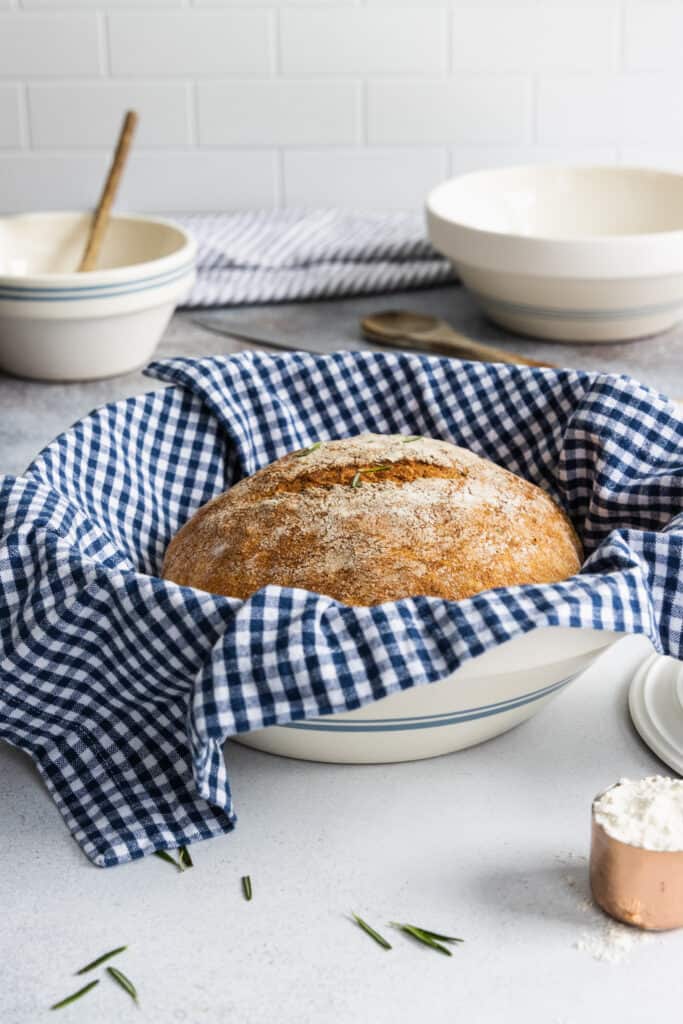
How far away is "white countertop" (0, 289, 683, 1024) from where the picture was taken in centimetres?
63

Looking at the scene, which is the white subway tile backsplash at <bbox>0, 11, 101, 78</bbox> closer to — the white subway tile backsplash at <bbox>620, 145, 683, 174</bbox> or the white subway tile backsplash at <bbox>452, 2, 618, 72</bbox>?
the white subway tile backsplash at <bbox>452, 2, 618, 72</bbox>

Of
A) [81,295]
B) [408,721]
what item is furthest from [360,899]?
[81,295]

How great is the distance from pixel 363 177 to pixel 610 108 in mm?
456

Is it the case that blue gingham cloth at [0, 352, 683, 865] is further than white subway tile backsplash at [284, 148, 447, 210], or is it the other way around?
white subway tile backsplash at [284, 148, 447, 210]

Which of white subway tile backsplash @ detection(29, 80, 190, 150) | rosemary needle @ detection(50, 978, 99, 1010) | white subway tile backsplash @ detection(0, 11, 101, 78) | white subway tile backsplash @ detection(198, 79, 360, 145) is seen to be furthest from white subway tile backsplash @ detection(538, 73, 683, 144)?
rosemary needle @ detection(50, 978, 99, 1010)

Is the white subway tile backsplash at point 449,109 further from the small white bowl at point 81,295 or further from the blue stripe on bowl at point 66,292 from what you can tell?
the blue stripe on bowl at point 66,292

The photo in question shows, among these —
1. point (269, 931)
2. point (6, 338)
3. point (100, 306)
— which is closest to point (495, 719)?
point (269, 931)

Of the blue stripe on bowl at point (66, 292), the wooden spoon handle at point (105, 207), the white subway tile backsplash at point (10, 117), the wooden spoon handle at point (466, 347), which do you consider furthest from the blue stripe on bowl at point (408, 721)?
the white subway tile backsplash at point (10, 117)

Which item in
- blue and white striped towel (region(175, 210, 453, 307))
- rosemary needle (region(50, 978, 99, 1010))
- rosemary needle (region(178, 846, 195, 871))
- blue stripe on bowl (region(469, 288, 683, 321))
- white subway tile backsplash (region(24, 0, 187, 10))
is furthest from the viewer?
white subway tile backsplash (region(24, 0, 187, 10))

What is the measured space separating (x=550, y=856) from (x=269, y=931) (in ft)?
0.56

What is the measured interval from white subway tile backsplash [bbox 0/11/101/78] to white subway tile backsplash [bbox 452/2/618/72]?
2.08ft

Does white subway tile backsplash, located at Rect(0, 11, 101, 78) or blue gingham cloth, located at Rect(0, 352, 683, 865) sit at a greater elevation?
white subway tile backsplash, located at Rect(0, 11, 101, 78)

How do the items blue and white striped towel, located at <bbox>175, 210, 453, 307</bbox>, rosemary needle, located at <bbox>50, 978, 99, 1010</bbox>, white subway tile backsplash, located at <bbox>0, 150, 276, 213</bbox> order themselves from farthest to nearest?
white subway tile backsplash, located at <bbox>0, 150, 276, 213</bbox> → blue and white striped towel, located at <bbox>175, 210, 453, 307</bbox> → rosemary needle, located at <bbox>50, 978, 99, 1010</bbox>

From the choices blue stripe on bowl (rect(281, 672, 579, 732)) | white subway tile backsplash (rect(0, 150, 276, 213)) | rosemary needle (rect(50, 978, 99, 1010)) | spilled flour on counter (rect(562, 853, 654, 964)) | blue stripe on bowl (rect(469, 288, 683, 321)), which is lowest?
rosemary needle (rect(50, 978, 99, 1010))
